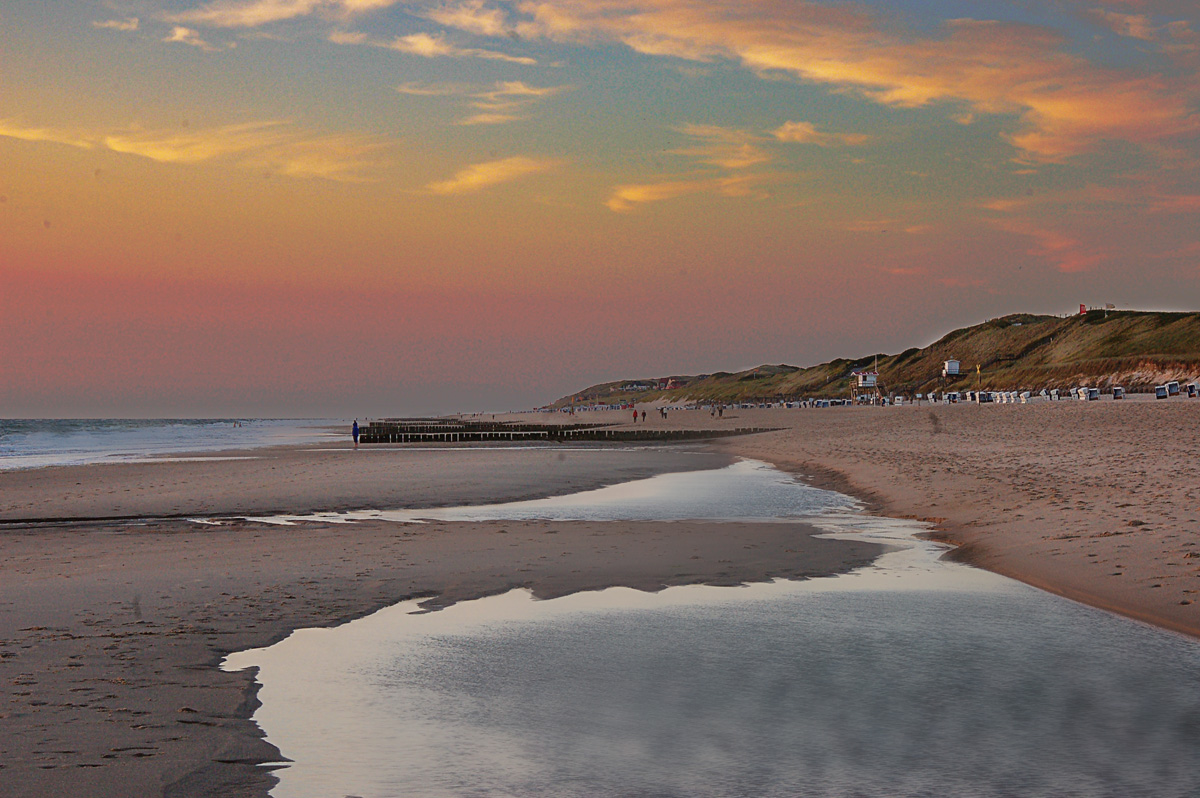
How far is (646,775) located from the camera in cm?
612

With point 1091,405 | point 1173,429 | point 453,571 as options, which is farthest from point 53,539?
point 1091,405

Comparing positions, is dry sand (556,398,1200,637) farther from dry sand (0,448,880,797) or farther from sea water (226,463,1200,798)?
dry sand (0,448,880,797)

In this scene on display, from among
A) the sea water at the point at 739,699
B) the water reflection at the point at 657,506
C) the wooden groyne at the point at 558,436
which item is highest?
the sea water at the point at 739,699

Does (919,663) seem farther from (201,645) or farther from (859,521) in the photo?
(859,521)

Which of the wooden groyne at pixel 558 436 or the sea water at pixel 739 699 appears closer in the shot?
the sea water at pixel 739 699

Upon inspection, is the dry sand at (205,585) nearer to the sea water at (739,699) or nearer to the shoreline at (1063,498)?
the sea water at (739,699)

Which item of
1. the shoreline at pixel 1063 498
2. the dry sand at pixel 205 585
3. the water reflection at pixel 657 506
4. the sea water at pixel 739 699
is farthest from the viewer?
the water reflection at pixel 657 506

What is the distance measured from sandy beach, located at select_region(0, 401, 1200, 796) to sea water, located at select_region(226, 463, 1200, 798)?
0.79 meters

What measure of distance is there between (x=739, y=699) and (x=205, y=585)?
8.40 metres

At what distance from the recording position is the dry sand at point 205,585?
6.36 m

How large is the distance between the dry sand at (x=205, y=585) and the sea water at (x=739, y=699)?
621 millimetres

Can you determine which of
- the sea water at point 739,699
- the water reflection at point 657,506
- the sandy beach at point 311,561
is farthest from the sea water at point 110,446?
the sea water at point 739,699

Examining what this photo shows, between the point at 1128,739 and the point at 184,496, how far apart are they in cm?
2666

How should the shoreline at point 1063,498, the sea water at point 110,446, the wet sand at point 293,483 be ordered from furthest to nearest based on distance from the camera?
the sea water at point 110,446 < the wet sand at point 293,483 < the shoreline at point 1063,498
